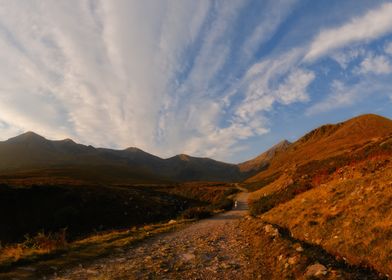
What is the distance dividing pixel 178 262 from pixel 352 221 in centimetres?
647

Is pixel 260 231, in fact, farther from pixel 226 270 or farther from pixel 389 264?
pixel 389 264

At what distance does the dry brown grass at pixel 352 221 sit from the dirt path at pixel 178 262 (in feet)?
9.46

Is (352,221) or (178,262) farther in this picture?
(352,221)

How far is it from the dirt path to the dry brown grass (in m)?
2.88

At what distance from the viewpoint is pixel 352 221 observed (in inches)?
422

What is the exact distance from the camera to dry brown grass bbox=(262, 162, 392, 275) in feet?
27.3

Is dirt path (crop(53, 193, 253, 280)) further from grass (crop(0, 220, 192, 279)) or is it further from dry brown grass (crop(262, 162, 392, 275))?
dry brown grass (crop(262, 162, 392, 275))

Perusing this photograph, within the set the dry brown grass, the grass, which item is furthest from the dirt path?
the dry brown grass

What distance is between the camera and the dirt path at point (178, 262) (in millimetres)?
8633

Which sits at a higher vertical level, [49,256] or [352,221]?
[352,221]

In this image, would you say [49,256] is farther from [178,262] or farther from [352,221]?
[352,221]

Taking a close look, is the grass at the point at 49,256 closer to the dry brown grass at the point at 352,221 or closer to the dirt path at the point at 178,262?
the dirt path at the point at 178,262

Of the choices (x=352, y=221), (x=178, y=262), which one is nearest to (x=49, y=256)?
(x=178, y=262)

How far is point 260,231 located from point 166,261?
22.7ft
